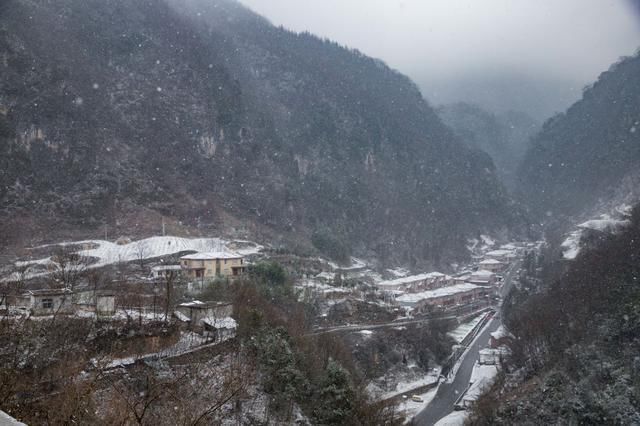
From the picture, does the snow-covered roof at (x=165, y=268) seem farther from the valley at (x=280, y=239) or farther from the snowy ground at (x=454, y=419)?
the snowy ground at (x=454, y=419)

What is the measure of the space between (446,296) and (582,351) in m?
29.8

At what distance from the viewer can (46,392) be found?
12625 millimetres

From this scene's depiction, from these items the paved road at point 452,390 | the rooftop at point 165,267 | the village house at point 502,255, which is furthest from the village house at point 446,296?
the rooftop at point 165,267

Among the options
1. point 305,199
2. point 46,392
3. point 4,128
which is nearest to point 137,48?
point 4,128

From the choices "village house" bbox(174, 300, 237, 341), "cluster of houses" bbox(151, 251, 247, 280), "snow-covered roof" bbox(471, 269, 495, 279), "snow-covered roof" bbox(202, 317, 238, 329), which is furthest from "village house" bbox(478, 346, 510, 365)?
"snow-covered roof" bbox(471, 269, 495, 279)

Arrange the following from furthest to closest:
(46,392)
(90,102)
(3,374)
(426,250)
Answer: (426,250)
(90,102)
(46,392)
(3,374)

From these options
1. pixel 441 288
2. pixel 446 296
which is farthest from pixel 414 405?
pixel 441 288

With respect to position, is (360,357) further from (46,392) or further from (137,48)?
(137,48)

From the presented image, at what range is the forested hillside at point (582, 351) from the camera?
17844 mm

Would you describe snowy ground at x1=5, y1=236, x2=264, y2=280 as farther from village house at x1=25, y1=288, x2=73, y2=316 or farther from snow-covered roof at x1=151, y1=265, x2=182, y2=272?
village house at x1=25, y1=288, x2=73, y2=316

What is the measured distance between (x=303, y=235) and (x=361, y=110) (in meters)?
45.6

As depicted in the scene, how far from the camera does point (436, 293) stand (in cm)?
5062

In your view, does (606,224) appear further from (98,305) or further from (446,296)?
(98,305)

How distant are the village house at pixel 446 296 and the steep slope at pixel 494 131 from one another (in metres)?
98.0
